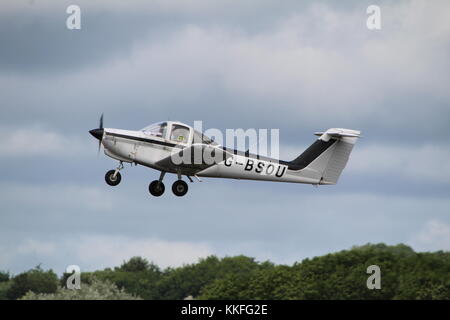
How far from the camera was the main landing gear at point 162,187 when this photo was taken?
39.1 meters

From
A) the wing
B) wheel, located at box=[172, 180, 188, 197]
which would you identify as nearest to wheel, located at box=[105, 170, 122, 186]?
the wing

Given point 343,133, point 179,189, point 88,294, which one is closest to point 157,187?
point 179,189

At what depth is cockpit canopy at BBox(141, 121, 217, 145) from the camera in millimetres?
38562

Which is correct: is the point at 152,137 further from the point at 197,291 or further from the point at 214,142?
the point at 197,291

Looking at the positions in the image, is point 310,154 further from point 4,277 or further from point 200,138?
point 4,277

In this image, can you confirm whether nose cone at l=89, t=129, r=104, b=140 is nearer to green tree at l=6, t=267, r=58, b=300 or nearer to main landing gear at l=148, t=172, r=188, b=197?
main landing gear at l=148, t=172, r=188, b=197

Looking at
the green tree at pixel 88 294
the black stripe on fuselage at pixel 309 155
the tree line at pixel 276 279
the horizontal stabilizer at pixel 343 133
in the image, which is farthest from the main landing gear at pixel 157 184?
the green tree at pixel 88 294

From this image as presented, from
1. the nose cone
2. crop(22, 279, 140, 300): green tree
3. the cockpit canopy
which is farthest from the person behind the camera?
crop(22, 279, 140, 300): green tree

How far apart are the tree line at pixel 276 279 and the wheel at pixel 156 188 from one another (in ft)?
115

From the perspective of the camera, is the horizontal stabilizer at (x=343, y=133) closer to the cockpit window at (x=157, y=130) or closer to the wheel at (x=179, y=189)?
the wheel at (x=179, y=189)

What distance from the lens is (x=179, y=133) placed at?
127ft
